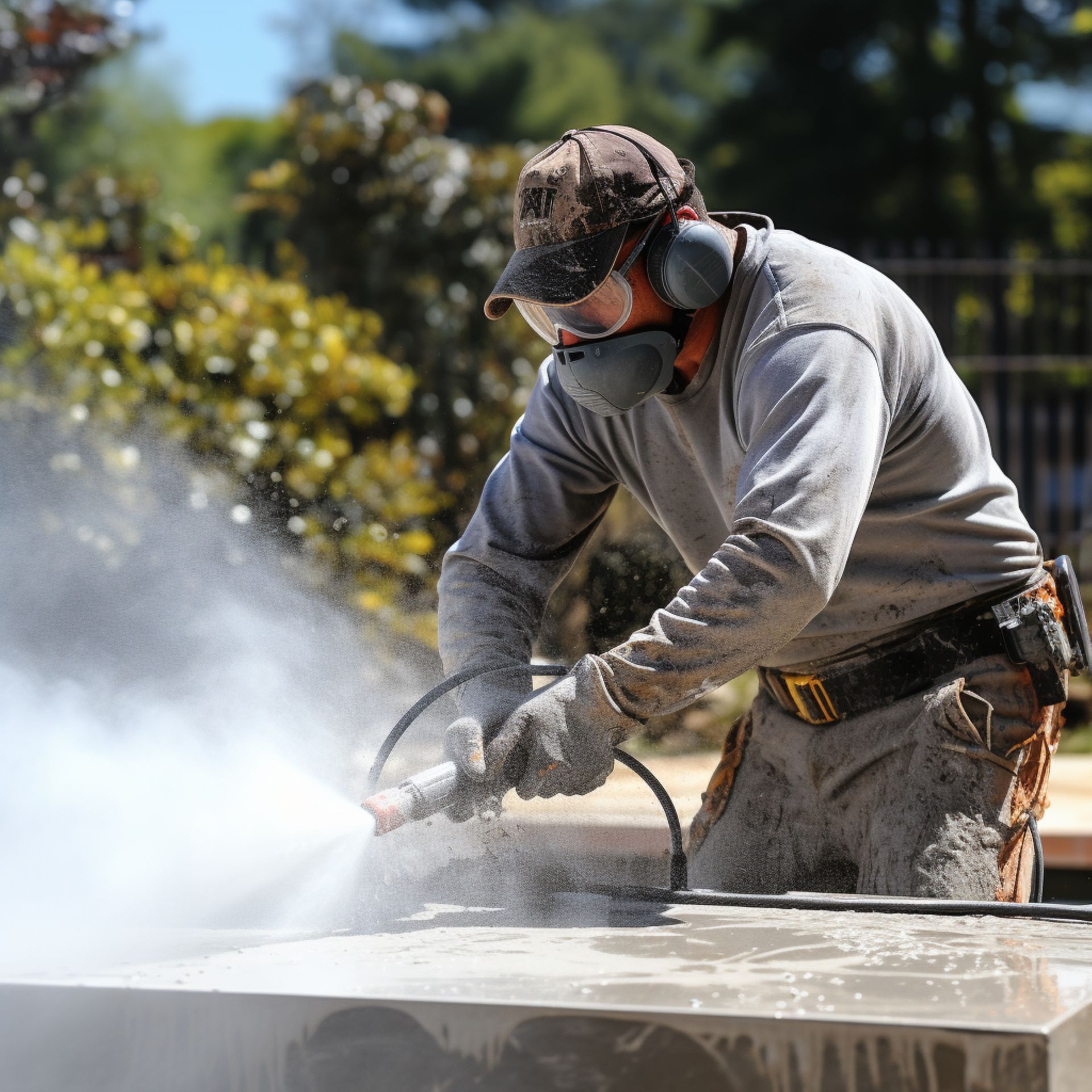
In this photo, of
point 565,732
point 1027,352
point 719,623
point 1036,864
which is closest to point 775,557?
point 719,623

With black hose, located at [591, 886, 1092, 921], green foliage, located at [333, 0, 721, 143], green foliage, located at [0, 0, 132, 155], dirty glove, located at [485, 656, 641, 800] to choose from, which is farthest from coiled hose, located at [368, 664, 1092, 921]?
green foliage, located at [333, 0, 721, 143]

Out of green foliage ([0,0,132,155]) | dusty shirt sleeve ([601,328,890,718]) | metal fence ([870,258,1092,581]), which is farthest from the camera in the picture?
green foliage ([0,0,132,155])

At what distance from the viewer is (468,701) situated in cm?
221

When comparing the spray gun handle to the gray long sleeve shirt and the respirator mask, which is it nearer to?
the gray long sleeve shirt

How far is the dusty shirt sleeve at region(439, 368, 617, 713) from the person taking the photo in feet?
8.13

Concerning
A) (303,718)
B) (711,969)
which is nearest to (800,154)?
(303,718)

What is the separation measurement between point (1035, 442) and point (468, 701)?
616cm

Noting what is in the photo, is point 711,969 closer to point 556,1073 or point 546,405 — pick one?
point 556,1073

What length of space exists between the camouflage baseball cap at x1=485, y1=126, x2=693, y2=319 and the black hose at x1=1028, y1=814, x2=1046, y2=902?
1156 millimetres

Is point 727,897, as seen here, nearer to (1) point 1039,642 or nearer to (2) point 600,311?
(1) point 1039,642

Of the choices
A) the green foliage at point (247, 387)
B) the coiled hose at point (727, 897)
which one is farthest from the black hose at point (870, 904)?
the green foliage at point (247, 387)

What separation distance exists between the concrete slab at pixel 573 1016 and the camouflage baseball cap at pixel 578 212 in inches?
38.0

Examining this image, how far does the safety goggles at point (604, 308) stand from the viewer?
2.22 meters

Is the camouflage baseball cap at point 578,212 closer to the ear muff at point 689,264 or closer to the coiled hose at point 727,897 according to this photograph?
the ear muff at point 689,264
